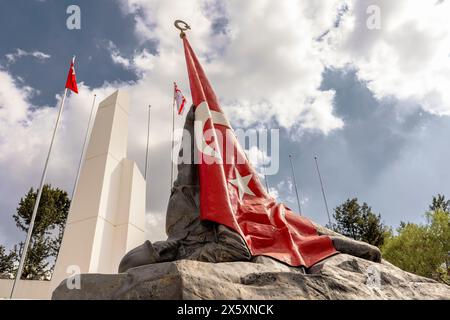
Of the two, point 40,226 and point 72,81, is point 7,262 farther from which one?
point 72,81

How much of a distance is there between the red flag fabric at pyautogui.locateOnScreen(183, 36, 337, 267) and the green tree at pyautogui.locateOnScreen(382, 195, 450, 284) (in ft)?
45.7

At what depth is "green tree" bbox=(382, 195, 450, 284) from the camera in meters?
15.1

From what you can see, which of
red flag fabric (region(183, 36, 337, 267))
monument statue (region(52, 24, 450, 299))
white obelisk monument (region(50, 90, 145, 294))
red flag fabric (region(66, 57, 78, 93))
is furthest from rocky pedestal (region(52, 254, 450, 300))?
red flag fabric (region(66, 57, 78, 93))

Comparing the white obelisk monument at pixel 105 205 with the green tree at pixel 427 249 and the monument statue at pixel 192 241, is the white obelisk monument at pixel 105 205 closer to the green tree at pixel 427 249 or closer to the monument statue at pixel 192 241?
the monument statue at pixel 192 241

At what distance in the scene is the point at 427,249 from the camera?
15.4 metres

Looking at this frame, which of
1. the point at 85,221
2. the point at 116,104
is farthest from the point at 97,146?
the point at 85,221

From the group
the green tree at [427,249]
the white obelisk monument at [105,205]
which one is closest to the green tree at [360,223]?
the green tree at [427,249]

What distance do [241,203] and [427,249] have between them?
1479 centimetres

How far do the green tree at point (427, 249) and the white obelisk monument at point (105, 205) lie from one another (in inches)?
502

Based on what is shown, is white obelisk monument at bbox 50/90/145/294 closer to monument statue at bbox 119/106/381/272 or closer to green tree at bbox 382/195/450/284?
monument statue at bbox 119/106/381/272

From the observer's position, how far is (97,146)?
428 inches

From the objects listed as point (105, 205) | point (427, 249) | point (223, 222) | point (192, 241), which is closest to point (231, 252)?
point (223, 222)

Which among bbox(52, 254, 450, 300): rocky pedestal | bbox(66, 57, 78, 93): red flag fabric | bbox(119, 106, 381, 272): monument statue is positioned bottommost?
bbox(52, 254, 450, 300): rocky pedestal

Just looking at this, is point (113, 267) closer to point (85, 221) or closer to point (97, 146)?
point (85, 221)
